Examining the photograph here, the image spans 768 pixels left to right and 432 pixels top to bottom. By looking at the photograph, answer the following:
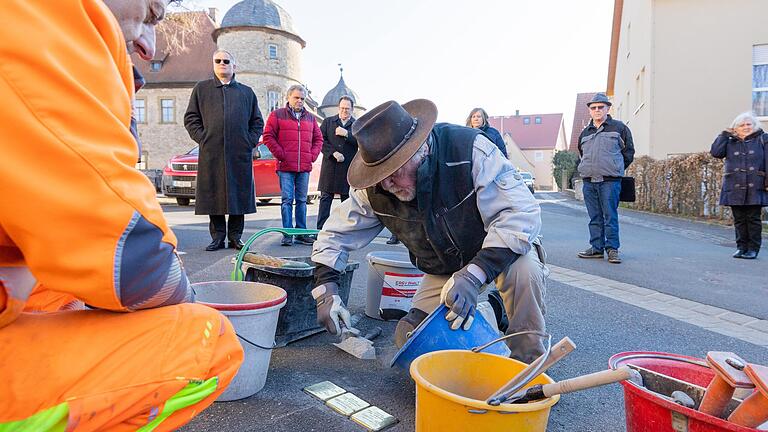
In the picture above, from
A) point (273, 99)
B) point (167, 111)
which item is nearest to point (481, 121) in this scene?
point (273, 99)

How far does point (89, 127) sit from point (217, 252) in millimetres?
4773

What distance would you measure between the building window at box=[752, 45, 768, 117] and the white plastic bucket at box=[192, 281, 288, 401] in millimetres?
15110

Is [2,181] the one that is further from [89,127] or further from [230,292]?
[230,292]

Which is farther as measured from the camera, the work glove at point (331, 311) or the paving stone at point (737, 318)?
the paving stone at point (737, 318)

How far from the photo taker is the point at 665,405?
1346 mm

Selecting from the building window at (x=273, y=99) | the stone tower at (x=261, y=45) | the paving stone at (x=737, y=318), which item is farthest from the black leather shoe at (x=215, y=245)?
the building window at (x=273, y=99)

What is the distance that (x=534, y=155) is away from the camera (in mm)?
61938

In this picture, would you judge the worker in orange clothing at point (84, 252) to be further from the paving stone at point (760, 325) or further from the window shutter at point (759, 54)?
the window shutter at point (759, 54)

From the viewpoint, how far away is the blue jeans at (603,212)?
5938 mm

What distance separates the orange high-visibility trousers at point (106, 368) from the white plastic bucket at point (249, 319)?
1027 mm

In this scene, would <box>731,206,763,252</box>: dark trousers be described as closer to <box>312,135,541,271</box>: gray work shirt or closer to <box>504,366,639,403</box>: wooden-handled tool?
<box>312,135,541,271</box>: gray work shirt

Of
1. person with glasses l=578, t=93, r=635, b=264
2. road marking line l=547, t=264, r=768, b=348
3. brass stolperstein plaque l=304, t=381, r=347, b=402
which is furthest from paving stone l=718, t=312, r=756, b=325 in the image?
brass stolperstein plaque l=304, t=381, r=347, b=402

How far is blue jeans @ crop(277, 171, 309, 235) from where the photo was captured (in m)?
6.09

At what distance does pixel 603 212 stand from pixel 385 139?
15.2ft
